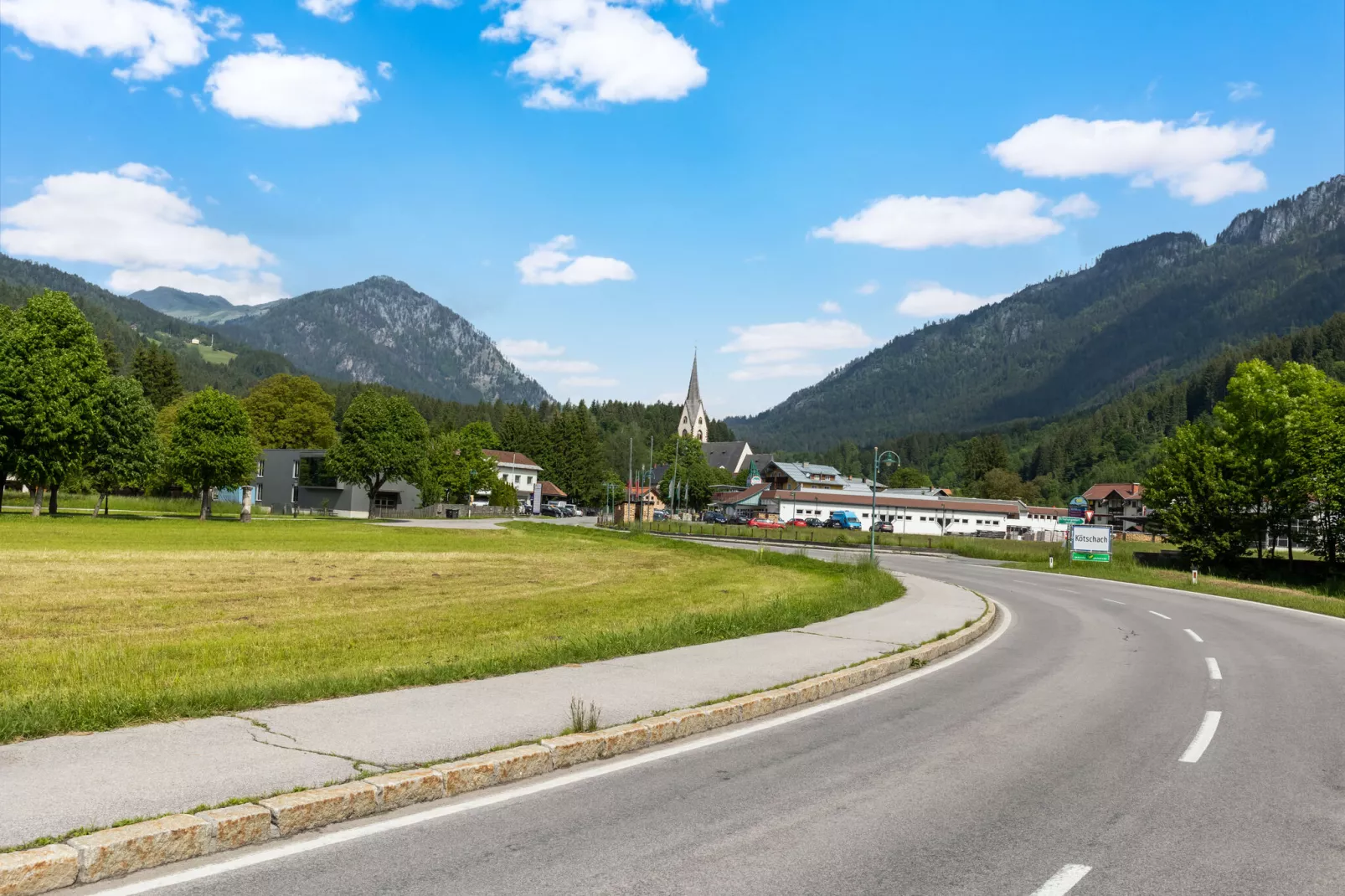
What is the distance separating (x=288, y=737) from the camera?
23.9 feet

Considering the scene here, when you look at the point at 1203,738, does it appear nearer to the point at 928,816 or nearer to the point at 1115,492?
the point at 928,816

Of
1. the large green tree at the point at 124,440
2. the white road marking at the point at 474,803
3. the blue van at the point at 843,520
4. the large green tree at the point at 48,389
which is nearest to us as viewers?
the white road marking at the point at 474,803

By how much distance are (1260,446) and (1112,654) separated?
5481cm

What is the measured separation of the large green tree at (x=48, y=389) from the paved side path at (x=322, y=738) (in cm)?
5565

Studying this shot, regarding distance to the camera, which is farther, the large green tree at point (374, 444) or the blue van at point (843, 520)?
the blue van at point (843, 520)

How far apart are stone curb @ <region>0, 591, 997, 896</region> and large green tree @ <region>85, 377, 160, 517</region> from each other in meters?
62.0

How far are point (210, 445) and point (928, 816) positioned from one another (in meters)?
74.9

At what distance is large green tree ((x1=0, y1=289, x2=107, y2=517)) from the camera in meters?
53.6

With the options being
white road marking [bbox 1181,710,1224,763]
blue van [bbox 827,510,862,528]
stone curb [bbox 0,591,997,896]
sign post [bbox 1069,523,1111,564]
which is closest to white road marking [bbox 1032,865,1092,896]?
white road marking [bbox 1181,710,1224,763]

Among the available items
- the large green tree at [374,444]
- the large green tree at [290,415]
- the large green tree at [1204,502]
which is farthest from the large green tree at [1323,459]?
the large green tree at [290,415]

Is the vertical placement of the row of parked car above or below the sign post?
below

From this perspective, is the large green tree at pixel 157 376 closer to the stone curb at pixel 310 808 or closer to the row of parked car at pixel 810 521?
the row of parked car at pixel 810 521

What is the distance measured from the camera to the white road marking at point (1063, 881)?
16.3 ft

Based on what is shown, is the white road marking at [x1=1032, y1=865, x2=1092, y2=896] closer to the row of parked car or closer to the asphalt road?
the asphalt road
